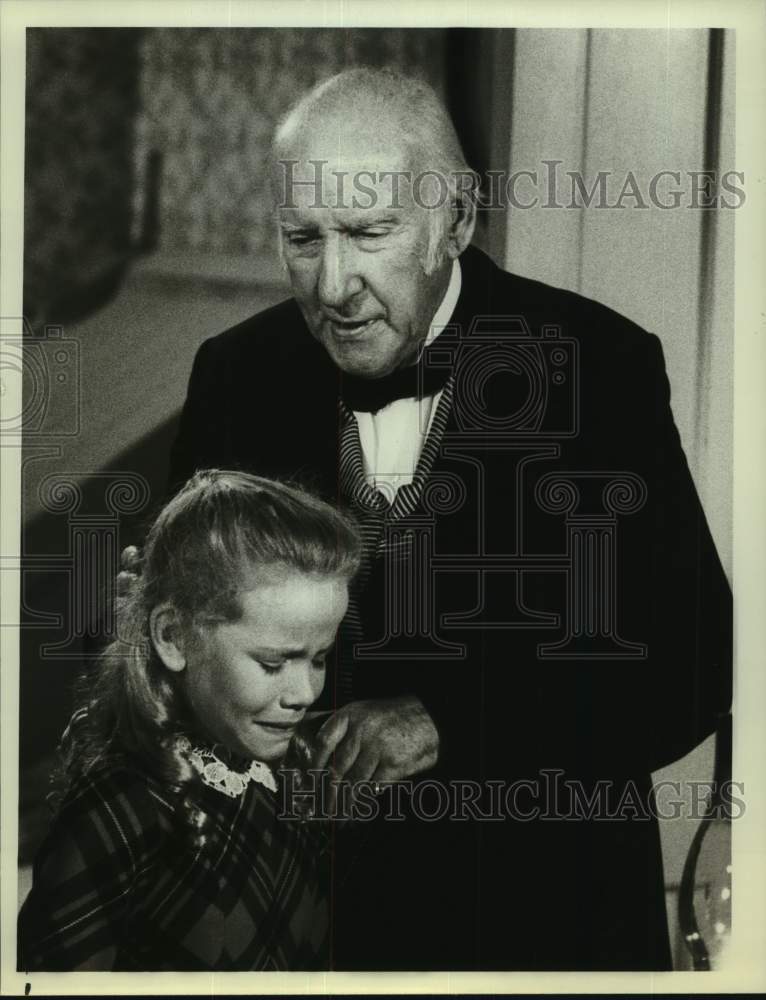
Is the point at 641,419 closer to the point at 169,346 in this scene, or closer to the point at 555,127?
the point at 555,127

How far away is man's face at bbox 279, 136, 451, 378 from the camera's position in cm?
332

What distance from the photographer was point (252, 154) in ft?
10.9

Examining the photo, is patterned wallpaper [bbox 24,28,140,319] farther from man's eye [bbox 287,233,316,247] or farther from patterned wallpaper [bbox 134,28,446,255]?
man's eye [bbox 287,233,316,247]

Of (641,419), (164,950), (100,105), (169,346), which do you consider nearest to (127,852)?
(164,950)

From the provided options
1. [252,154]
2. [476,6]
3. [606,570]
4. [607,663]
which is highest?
[476,6]

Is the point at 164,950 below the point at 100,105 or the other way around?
below

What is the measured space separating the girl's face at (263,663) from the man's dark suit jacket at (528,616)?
5.9 inches

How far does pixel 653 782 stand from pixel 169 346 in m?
1.93

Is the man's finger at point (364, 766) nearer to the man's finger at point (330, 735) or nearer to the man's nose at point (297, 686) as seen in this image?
the man's finger at point (330, 735)

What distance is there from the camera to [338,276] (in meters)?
3.34

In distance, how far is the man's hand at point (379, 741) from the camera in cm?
332

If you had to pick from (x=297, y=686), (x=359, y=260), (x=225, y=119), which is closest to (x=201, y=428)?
(x=359, y=260)

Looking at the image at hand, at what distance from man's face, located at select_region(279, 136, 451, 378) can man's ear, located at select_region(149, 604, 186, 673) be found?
886mm

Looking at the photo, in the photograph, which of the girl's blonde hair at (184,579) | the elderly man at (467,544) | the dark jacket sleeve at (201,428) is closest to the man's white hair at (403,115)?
the elderly man at (467,544)
